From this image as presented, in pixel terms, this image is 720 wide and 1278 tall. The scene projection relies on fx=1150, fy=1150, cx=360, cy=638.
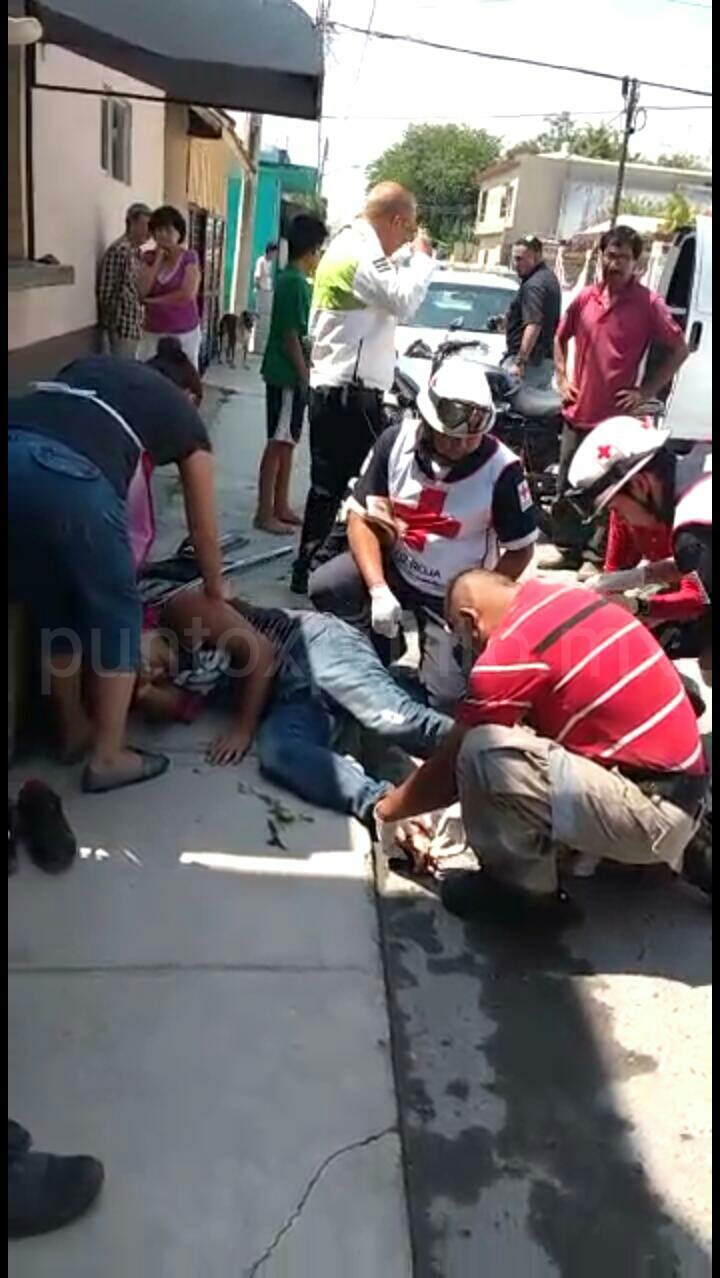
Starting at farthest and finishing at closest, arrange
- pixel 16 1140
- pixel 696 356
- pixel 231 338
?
1. pixel 231 338
2. pixel 696 356
3. pixel 16 1140

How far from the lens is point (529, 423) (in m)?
7.63

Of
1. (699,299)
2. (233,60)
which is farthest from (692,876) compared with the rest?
(699,299)

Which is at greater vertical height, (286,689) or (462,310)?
(462,310)

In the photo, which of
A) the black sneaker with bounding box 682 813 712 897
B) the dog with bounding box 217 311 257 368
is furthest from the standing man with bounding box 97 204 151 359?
the dog with bounding box 217 311 257 368

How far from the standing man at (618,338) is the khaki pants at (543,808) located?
3755 mm

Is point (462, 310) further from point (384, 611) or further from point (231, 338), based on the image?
point (384, 611)

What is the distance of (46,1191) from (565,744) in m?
1.57

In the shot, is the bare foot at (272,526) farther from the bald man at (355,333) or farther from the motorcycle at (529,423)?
the motorcycle at (529,423)

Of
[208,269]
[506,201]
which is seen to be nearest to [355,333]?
[208,269]

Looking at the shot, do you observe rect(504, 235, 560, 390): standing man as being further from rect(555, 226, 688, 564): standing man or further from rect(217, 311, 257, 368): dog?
rect(217, 311, 257, 368): dog

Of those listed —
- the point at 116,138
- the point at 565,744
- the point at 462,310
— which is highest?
the point at 116,138

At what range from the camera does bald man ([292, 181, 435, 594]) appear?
496cm

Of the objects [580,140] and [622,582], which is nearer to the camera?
[622,582]

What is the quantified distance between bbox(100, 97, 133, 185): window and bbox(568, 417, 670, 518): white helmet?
5391 mm
